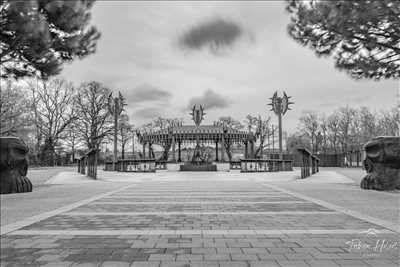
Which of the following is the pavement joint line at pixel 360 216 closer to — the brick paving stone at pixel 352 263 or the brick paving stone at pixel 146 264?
the brick paving stone at pixel 352 263

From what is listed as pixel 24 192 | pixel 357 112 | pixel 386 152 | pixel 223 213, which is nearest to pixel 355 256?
pixel 223 213

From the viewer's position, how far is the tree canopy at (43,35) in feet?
16.1

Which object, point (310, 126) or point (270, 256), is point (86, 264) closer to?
point (270, 256)

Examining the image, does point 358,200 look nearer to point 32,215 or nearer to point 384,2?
point 384,2

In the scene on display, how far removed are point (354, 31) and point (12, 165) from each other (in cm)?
1183

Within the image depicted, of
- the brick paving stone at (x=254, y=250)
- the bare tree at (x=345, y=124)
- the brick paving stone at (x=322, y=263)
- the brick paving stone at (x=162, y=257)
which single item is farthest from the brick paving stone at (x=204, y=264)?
the bare tree at (x=345, y=124)

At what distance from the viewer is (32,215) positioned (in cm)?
711

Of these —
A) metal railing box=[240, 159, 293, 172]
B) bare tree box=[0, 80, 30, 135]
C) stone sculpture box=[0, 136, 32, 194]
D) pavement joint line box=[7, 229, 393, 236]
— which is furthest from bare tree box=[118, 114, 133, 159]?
pavement joint line box=[7, 229, 393, 236]

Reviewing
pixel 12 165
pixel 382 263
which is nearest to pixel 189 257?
pixel 382 263

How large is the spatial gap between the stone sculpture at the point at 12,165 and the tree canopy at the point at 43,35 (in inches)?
212

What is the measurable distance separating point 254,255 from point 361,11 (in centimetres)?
428

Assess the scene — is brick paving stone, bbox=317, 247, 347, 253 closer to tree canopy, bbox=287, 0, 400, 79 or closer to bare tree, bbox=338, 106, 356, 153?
tree canopy, bbox=287, 0, 400, 79

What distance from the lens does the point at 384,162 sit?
39.1ft

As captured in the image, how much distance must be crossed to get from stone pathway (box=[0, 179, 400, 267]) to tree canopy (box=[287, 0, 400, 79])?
3.58 meters
